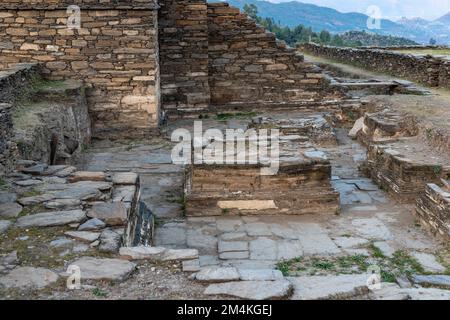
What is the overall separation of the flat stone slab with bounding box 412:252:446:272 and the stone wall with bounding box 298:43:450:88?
957cm

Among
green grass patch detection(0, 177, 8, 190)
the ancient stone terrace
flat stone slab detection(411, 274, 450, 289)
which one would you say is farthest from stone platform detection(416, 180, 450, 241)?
green grass patch detection(0, 177, 8, 190)

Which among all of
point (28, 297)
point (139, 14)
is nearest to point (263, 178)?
point (28, 297)

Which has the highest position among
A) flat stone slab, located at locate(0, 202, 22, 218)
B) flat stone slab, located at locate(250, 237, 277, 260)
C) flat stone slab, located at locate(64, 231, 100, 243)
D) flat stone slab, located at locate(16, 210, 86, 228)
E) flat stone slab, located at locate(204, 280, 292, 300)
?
flat stone slab, located at locate(0, 202, 22, 218)

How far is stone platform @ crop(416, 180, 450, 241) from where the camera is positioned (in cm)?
566

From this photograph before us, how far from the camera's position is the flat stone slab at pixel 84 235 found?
430 cm

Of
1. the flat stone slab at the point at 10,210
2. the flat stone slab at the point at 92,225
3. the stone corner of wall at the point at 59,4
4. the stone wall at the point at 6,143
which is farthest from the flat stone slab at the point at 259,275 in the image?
the stone corner of wall at the point at 59,4

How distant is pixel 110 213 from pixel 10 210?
873mm

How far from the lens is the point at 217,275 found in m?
3.76

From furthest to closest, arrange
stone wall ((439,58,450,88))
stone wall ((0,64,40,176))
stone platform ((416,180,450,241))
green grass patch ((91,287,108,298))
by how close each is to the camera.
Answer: stone wall ((439,58,450,88)) < stone platform ((416,180,450,241)) < stone wall ((0,64,40,176)) < green grass patch ((91,287,108,298))

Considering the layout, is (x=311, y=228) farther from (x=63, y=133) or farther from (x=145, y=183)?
(x=63, y=133)

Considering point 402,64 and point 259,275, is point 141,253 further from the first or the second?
point 402,64

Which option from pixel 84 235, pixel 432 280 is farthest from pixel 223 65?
pixel 432 280

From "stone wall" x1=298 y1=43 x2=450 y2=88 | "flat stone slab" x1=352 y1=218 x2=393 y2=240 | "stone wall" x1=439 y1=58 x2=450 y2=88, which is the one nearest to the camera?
"flat stone slab" x1=352 y1=218 x2=393 y2=240

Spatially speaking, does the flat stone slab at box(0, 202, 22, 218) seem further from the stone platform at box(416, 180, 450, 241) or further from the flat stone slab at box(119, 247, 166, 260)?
the stone platform at box(416, 180, 450, 241)
